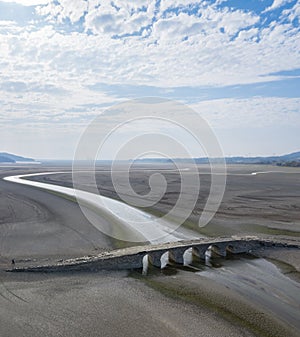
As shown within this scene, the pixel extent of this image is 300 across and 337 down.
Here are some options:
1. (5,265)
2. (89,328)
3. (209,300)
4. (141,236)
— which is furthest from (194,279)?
(5,265)

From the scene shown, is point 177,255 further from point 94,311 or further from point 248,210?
point 248,210

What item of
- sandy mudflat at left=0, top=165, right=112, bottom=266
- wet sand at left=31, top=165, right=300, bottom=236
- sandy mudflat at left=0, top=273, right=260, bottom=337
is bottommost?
sandy mudflat at left=0, top=273, right=260, bottom=337

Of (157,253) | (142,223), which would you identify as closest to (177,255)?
(157,253)

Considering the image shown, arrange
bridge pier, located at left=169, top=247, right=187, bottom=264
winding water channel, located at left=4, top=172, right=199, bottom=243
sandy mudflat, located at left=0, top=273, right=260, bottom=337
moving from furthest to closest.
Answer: winding water channel, located at left=4, top=172, right=199, bottom=243
bridge pier, located at left=169, top=247, right=187, bottom=264
sandy mudflat, located at left=0, top=273, right=260, bottom=337

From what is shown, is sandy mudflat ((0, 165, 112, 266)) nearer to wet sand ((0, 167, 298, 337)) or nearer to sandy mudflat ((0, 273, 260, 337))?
wet sand ((0, 167, 298, 337))

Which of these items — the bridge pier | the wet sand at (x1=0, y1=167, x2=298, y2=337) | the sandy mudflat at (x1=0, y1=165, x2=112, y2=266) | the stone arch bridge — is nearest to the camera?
the wet sand at (x1=0, y1=167, x2=298, y2=337)

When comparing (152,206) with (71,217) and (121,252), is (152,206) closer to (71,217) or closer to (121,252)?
(71,217)

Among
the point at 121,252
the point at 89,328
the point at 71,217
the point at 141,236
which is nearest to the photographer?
the point at 89,328

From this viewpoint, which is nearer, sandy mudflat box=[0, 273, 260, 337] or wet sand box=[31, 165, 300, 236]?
sandy mudflat box=[0, 273, 260, 337]

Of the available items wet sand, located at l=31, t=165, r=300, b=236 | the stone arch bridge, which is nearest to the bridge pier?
the stone arch bridge
